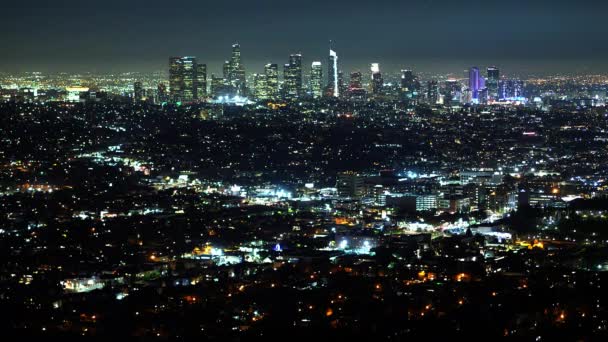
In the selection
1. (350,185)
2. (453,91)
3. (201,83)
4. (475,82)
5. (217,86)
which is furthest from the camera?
(475,82)

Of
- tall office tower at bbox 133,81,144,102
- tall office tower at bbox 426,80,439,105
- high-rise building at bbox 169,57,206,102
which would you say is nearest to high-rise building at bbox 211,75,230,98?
high-rise building at bbox 169,57,206,102

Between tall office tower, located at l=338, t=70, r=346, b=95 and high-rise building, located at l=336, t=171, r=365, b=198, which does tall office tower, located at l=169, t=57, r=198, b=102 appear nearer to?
tall office tower, located at l=338, t=70, r=346, b=95

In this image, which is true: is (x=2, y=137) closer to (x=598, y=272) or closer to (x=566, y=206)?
(x=566, y=206)

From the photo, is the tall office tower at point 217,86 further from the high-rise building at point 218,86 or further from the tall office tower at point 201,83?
the tall office tower at point 201,83

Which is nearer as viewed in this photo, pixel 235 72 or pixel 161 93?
pixel 161 93

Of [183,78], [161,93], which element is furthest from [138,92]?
[183,78]

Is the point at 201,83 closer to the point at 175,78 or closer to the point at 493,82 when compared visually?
the point at 175,78
